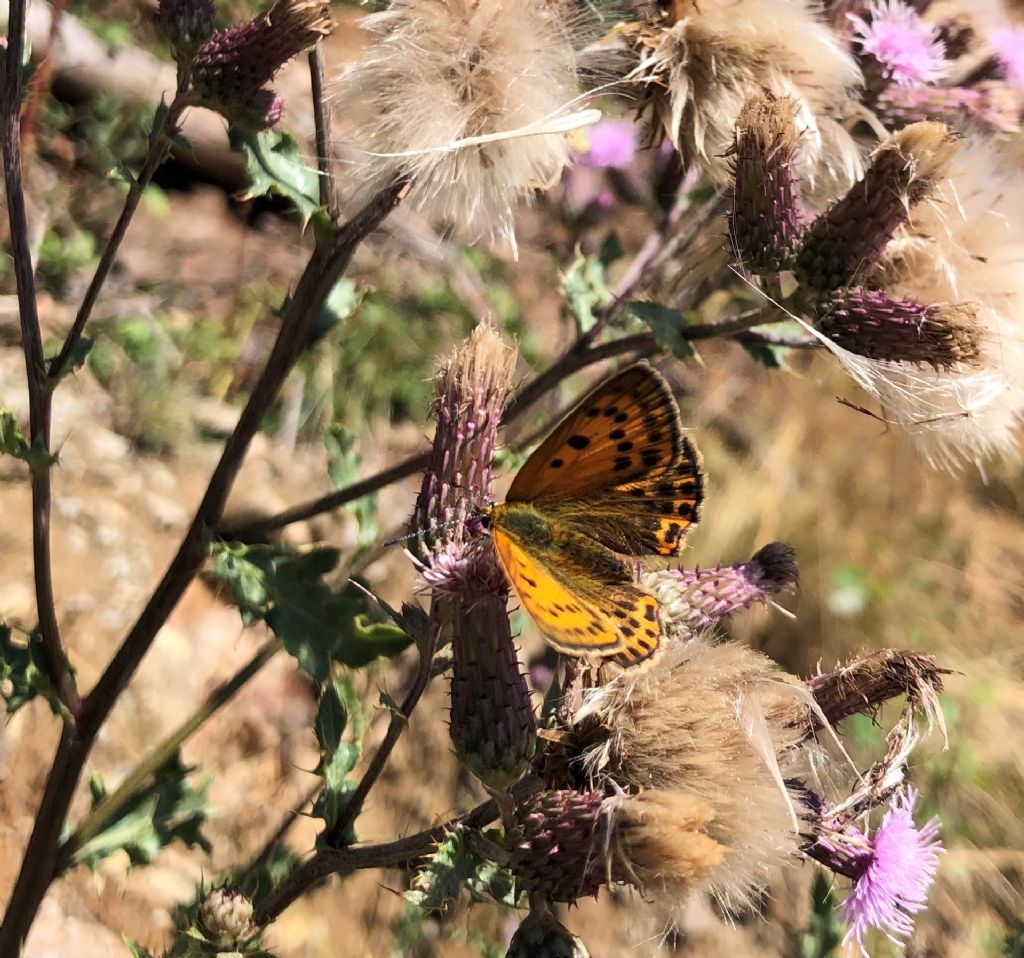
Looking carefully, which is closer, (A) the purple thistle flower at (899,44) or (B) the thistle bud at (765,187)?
(B) the thistle bud at (765,187)

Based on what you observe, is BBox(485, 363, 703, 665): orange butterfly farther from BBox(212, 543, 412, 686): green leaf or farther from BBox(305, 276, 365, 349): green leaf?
BBox(305, 276, 365, 349): green leaf

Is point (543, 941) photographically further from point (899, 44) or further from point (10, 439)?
point (899, 44)

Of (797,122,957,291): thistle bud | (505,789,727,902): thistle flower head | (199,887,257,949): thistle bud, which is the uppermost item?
(797,122,957,291): thistle bud

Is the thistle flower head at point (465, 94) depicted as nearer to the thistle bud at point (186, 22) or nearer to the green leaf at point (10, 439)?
the thistle bud at point (186, 22)

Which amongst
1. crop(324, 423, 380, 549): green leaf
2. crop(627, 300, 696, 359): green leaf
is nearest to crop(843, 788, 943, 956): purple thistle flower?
crop(627, 300, 696, 359): green leaf

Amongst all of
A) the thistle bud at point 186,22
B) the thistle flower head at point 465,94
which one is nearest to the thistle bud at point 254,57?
the thistle bud at point 186,22

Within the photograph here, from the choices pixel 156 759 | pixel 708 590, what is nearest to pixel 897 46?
pixel 708 590

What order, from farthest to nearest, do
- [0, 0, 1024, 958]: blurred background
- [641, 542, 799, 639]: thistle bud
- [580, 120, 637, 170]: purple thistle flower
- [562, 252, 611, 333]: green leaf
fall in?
[580, 120, 637, 170]: purple thistle flower < [0, 0, 1024, 958]: blurred background < [562, 252, 611, 333]: green leaf < [641, 542, 799, 639]: thistle bud
